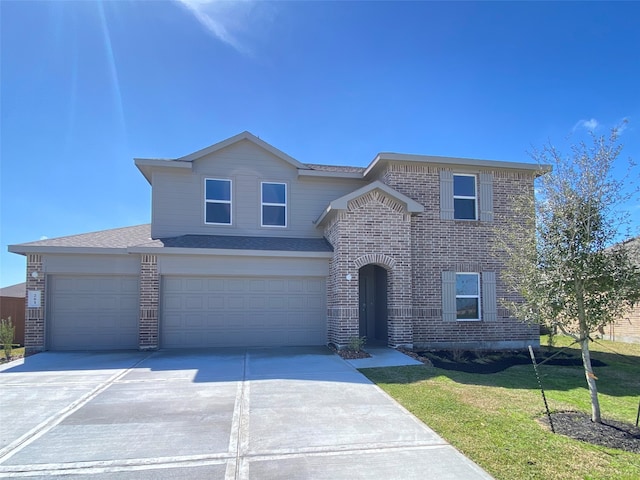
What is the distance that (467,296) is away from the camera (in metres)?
12.8

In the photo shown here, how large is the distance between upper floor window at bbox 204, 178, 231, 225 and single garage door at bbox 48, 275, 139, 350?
3.04 metres

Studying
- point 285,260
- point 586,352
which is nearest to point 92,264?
point 285,260

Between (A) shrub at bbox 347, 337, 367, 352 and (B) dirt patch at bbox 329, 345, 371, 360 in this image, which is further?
(A) shrub at bbox 347, 337, 367, 352

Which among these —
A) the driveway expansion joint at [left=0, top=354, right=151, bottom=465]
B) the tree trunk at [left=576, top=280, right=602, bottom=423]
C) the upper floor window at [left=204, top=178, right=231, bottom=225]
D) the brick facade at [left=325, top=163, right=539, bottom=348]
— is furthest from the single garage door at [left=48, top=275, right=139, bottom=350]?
the tree trunk at [left=576, top=280, right=602, bottom=423]

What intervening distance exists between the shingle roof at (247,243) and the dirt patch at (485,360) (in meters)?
4.32

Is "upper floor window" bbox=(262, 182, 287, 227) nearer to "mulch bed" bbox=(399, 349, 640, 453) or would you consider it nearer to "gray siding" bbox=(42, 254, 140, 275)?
"gray siding" bbox=(42, 254, 140, 275)

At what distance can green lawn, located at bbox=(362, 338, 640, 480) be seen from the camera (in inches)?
168

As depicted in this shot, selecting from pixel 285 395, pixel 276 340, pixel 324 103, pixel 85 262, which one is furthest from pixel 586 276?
pixel 85 262

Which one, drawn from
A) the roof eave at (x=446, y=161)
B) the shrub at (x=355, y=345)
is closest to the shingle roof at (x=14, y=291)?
the shrub at (x=355, y=345)

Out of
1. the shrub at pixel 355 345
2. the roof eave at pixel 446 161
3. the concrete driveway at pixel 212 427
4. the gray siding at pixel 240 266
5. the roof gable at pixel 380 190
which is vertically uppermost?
the roof eave at pixel 446 161

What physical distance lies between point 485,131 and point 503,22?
3583 mm

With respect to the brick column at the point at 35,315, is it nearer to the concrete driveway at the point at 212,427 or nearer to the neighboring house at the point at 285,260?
the neighboring house at the point at 285,260

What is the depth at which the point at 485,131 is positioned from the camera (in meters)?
13.7

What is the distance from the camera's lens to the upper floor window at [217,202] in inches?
515
